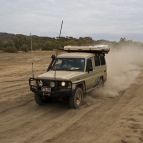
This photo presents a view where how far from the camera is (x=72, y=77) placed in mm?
7805

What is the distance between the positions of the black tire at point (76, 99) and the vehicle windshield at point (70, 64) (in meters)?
0.96

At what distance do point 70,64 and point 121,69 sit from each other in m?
10.5

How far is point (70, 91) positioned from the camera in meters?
7.64

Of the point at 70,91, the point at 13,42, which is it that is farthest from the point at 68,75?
the point at 13,42

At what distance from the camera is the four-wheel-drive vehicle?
7.68 metres

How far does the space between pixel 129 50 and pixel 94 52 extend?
18.2 meters

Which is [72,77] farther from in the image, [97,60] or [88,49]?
[97,60]

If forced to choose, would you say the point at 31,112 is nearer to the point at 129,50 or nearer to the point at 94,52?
the point at 94,52

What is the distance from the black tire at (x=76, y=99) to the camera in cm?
783

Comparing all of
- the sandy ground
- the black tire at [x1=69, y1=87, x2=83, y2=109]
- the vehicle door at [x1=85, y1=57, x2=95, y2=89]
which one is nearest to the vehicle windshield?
the vehicle door at [x1=85, y1=57, x2=95, y2=89]

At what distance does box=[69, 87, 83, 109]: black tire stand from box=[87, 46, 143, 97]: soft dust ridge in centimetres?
178

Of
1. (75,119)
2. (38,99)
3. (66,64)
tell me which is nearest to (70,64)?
(66,64)

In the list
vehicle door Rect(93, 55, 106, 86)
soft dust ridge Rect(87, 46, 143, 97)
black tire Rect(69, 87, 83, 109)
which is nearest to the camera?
black tire Rect(69, 87, 83, 109)

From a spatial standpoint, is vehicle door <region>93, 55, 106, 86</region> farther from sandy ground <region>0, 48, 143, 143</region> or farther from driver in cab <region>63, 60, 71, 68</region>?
driver in cab <region>63, 60, 71, 68</region>
